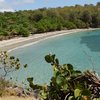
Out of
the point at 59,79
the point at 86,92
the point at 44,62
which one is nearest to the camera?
the point at 86,92

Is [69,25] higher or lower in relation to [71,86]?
lower

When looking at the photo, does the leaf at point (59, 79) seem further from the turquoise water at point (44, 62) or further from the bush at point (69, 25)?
the bush at point (69, 25)

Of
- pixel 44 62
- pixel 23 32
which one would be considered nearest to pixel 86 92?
pixel 44 62

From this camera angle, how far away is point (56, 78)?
2.55m

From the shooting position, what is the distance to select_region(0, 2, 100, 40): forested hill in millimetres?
66938

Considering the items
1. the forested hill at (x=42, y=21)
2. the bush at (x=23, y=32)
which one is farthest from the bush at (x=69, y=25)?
the bush at (x=23, y=32)

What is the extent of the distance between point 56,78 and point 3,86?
23.4 ft

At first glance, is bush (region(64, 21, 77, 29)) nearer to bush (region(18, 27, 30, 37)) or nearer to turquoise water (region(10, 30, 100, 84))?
bush (region(18, 27, 30, 37))

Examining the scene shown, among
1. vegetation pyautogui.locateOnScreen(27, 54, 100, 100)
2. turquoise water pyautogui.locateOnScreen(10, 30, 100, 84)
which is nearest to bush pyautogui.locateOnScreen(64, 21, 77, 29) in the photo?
turquoise water pyautogui.locateOnScreen(10, 30, 100, 84)

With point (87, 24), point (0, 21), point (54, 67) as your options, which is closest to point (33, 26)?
point (0, 21)

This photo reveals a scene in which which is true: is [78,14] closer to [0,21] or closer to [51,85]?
[0,21]

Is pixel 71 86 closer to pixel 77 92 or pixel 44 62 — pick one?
pixel 77 92

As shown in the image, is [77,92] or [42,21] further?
[42,21]

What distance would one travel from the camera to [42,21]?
281 ft
